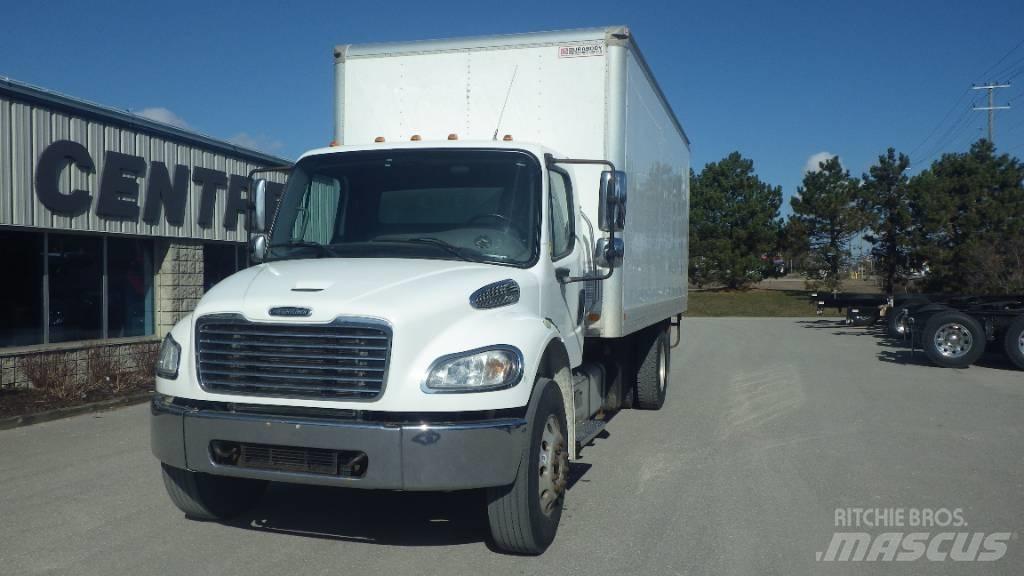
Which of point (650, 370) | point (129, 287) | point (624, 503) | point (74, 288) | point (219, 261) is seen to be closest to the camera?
point (624, 503)

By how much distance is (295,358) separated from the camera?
186 inches

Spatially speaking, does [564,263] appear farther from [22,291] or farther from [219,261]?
[219,261]

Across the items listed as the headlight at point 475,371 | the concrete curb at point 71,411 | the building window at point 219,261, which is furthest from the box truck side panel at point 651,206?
the building window at point 219,261

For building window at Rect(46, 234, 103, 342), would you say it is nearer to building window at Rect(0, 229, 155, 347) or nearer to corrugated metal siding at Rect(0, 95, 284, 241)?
building window at Rect(0, 229, 155, 347)

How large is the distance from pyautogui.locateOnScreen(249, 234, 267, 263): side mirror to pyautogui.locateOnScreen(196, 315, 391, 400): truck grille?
1.26 metres

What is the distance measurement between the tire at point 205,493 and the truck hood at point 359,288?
46.4 inches

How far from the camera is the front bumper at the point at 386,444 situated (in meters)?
4.54

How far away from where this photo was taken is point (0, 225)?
11172mm

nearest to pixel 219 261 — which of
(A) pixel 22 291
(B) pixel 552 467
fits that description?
(A) pixel 22 291

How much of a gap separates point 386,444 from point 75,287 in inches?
400

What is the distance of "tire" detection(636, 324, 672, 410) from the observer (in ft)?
34.4

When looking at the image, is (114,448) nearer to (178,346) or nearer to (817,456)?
(178,346)

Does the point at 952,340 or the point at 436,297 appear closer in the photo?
the point at 436,297

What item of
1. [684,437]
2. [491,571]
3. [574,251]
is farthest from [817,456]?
[491,571]
